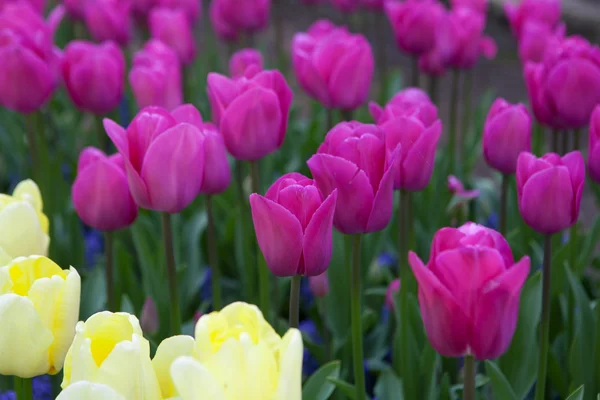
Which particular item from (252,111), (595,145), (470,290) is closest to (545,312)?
(595,145)

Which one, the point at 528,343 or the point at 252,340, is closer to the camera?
the point at 252,340

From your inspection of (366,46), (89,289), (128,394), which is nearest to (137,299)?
(89,289)

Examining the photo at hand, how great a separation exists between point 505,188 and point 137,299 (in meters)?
0.73

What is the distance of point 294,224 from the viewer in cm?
92

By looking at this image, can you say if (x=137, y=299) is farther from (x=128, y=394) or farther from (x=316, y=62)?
(x=128, y=394)

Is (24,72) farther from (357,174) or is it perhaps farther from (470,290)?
(470,290)

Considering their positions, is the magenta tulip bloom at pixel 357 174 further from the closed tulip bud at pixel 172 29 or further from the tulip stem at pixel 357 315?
the closed tulip bud at pixel 172 29

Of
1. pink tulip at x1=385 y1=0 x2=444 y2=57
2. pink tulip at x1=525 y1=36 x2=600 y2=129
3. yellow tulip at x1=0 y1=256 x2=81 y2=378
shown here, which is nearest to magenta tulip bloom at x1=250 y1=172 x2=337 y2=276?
yellow tulip at x1=0 y1=256 x2=81 y2=378

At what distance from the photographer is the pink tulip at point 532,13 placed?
2123mm

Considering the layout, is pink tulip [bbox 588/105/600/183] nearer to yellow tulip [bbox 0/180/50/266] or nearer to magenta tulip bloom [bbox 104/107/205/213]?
magenta tulip bloom [bbox 104/107/205/213]

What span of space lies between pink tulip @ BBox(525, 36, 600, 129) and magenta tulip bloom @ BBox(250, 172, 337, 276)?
598mm

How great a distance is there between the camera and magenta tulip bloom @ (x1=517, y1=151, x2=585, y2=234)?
1.03 metres

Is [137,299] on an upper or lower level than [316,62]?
lower

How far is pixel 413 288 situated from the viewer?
4.91ft
